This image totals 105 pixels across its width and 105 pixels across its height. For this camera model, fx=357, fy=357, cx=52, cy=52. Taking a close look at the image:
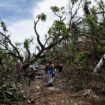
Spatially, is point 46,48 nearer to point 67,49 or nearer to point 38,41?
point 38,41

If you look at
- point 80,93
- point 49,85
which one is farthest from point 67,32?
point 80,93

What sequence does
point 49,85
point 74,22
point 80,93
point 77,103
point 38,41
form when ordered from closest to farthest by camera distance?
point 77,103 < point 80,93 < point 49,85 < point 38,41 < point 74,22

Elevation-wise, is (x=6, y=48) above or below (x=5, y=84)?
above

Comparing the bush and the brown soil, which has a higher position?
the bush

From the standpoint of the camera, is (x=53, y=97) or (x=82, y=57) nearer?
(x=53, y=97)

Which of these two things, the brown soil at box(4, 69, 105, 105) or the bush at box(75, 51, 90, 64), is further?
the bush at box(75, 51, 90, 64)

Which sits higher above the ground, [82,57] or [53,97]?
[82,57]

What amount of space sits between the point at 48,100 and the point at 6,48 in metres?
7.81

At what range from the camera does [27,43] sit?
21.2 m

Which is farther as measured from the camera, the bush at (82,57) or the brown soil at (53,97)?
the bush at (82,57)

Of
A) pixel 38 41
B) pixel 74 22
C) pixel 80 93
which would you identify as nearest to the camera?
pixel 80 93

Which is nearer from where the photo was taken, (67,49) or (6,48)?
(6,48)

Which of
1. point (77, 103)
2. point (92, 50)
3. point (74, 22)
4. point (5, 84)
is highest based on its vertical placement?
point (74, 22)

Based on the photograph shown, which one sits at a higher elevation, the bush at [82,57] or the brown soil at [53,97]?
the bush at [82,57]
